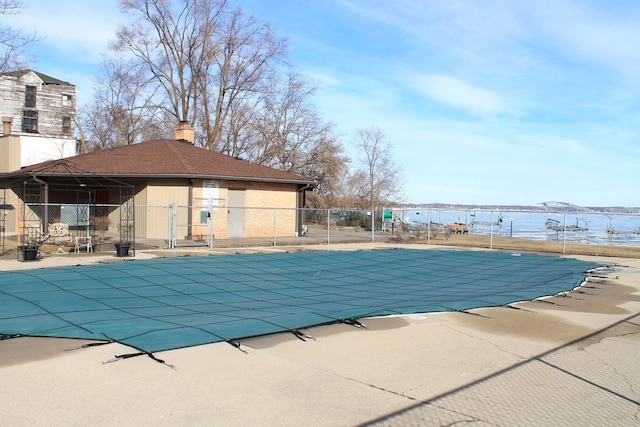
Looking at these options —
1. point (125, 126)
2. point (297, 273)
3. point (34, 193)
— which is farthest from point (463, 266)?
point (125, 126)

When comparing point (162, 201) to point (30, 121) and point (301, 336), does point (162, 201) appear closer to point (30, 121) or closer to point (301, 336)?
point (301, 336)

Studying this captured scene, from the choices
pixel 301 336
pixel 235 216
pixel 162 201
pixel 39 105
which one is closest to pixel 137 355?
pixel 301 336

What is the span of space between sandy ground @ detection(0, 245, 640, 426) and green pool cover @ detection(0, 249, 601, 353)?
53 centimetres

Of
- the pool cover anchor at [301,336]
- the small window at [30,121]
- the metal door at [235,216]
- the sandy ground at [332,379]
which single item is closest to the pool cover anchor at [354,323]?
the sandy ground at [332,379]

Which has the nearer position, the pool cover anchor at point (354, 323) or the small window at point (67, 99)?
the pool cover anchor at point (354, 323)

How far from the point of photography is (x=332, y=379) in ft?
17.0


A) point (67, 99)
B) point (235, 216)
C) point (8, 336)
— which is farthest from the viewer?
point (67, 99)

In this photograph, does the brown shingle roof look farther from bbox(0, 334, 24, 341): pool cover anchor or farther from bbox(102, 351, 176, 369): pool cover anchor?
bbox(102, 351, 176, 369): pool cover anchor

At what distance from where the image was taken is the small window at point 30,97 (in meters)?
45.0

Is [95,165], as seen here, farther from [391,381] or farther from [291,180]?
[391,381]

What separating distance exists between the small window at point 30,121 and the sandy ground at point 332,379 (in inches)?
1774

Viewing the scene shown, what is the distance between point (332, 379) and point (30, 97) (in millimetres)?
48598

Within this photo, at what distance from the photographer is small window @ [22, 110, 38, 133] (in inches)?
1774

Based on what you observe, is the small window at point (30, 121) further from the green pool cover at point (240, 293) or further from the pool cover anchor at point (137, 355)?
the pool cover anchor at point (137, 355)
